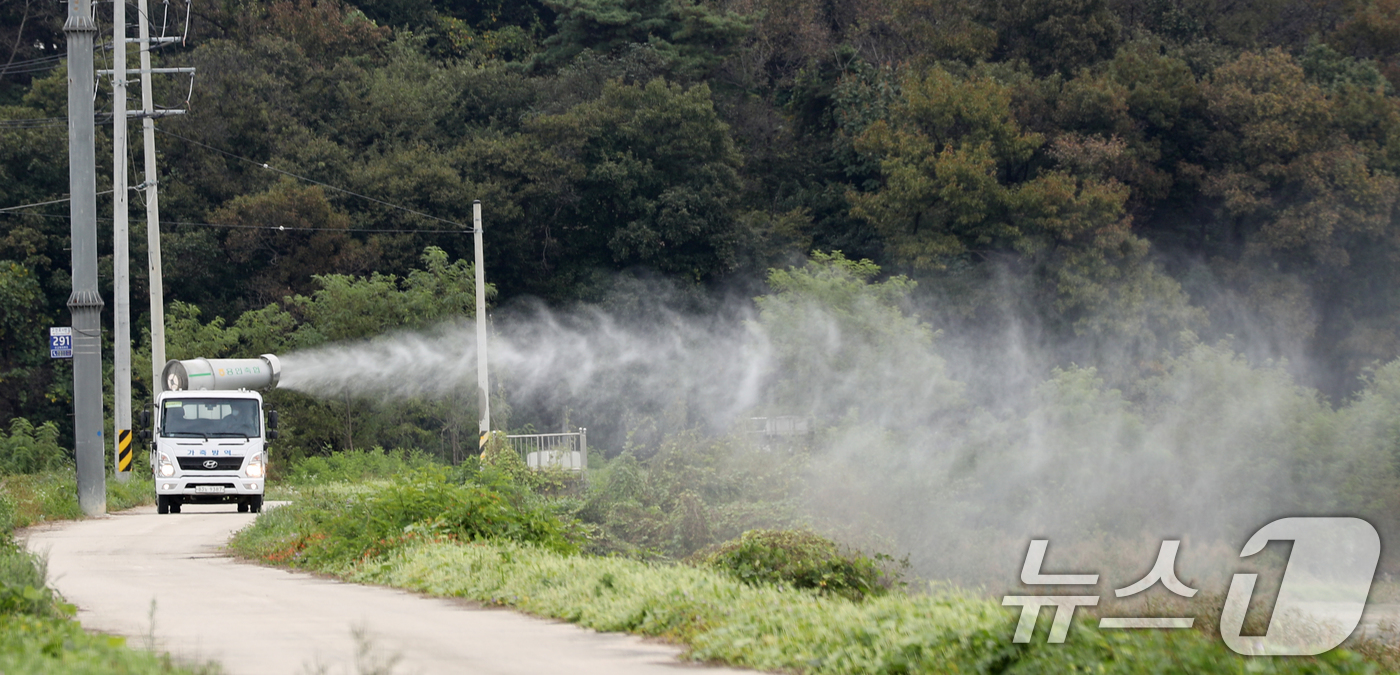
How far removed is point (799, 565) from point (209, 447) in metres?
16.4

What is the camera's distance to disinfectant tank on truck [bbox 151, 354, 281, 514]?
25469mm

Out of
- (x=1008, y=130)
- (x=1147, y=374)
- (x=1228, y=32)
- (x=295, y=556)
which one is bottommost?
(x=1147, y=374)

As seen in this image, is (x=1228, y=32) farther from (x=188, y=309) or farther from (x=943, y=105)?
(x=188, y=309)

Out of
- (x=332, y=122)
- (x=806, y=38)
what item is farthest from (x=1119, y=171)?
(x=332, y=122)

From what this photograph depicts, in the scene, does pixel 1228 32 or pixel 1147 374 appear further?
pixel 1228 32

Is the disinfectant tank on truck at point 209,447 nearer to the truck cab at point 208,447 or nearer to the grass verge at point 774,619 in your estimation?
the truck cab at point 208,447

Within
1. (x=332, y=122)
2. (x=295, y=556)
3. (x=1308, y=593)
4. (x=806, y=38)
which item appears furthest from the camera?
(x=806, y=38)

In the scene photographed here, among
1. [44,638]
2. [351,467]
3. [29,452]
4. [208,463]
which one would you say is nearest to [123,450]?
[351,467]

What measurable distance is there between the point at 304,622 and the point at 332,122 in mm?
44371

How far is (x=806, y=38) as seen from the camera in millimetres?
57219

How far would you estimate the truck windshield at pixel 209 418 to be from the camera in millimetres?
25422

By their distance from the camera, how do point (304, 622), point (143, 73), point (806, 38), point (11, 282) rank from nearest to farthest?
point (304, 622)
point (143, 73)
point (11, 282)
point (806, 38)

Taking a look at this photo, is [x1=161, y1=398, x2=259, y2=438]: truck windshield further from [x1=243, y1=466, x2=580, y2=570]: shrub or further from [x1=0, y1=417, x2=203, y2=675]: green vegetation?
[x1=243, y1=466, x2=580, y2=570]: shrub

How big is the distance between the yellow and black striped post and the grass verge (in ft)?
58.1
